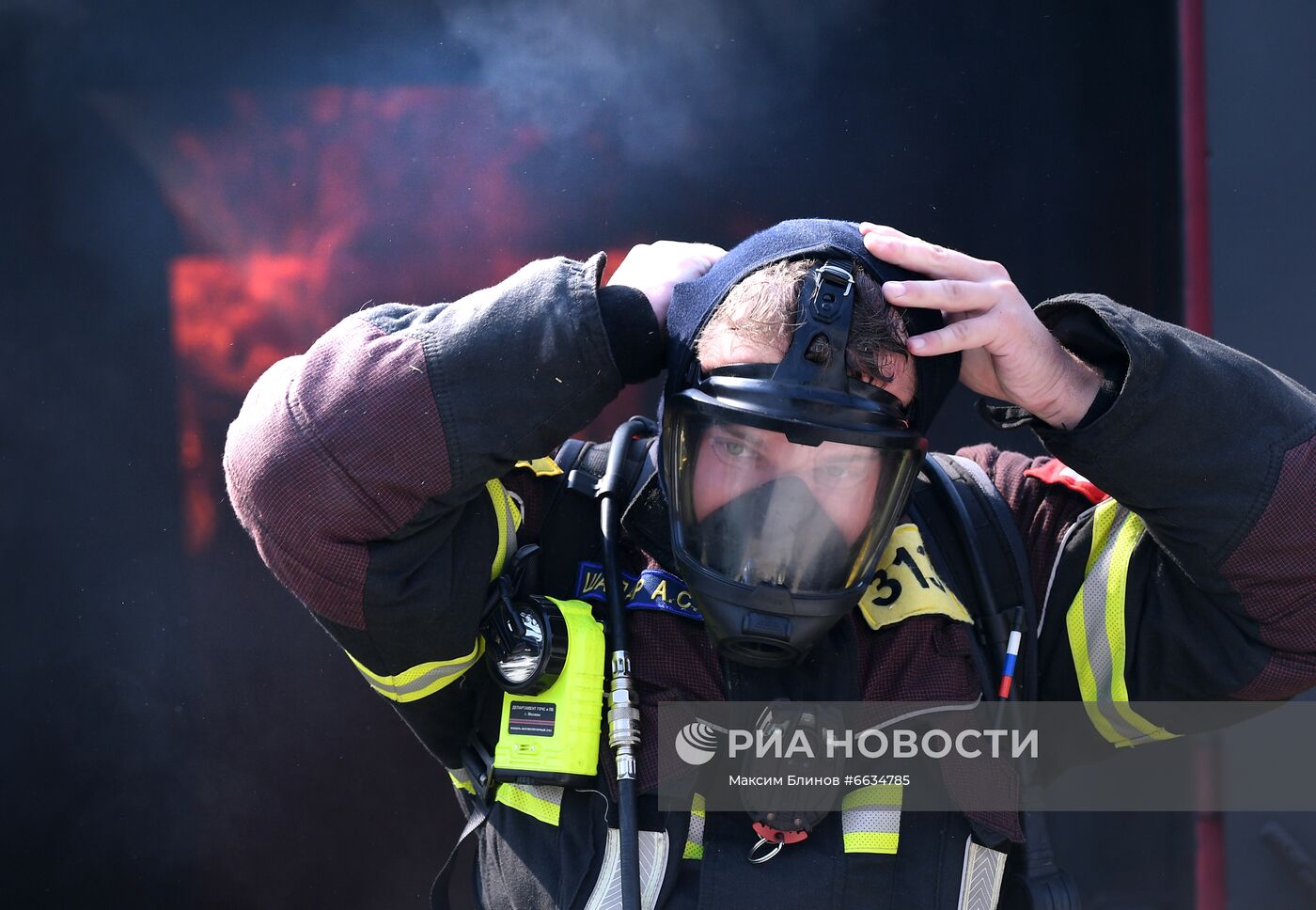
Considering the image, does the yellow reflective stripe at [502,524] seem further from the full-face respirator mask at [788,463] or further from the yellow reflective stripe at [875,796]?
the yellow reflective stripe at [875,796]

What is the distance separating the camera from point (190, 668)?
2.58 meters

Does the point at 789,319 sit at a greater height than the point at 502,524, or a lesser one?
greater

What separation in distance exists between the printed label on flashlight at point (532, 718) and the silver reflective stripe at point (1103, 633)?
0.88 meters

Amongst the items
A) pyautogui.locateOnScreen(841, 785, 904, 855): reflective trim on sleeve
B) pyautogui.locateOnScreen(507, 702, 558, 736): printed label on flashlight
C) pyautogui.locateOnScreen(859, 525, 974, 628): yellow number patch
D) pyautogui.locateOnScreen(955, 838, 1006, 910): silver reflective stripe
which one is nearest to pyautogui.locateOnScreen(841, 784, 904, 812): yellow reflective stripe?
pyautogui.locateOnScreen(841, 785, 904, 855): reflective trim on sleeve

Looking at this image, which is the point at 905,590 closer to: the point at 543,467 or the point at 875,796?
the point at 875,796

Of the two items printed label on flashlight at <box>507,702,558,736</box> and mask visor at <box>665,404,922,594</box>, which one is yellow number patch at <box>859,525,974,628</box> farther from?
printed label on flashlight at <box>507,702,558,736</box>

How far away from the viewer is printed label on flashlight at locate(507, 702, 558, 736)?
5.34 feet

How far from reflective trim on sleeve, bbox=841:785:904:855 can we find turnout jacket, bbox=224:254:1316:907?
0.03 feet

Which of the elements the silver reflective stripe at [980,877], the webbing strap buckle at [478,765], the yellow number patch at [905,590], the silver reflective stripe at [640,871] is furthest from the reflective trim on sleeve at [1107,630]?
the webbing strap buckle at [478,765]

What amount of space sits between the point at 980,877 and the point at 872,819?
7.5 inches

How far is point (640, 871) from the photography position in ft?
5.29

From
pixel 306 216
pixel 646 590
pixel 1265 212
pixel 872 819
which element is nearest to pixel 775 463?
pixel 646 590

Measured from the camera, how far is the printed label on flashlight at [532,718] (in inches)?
64.1

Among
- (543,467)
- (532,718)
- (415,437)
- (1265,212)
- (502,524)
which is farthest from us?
(1265,212)
